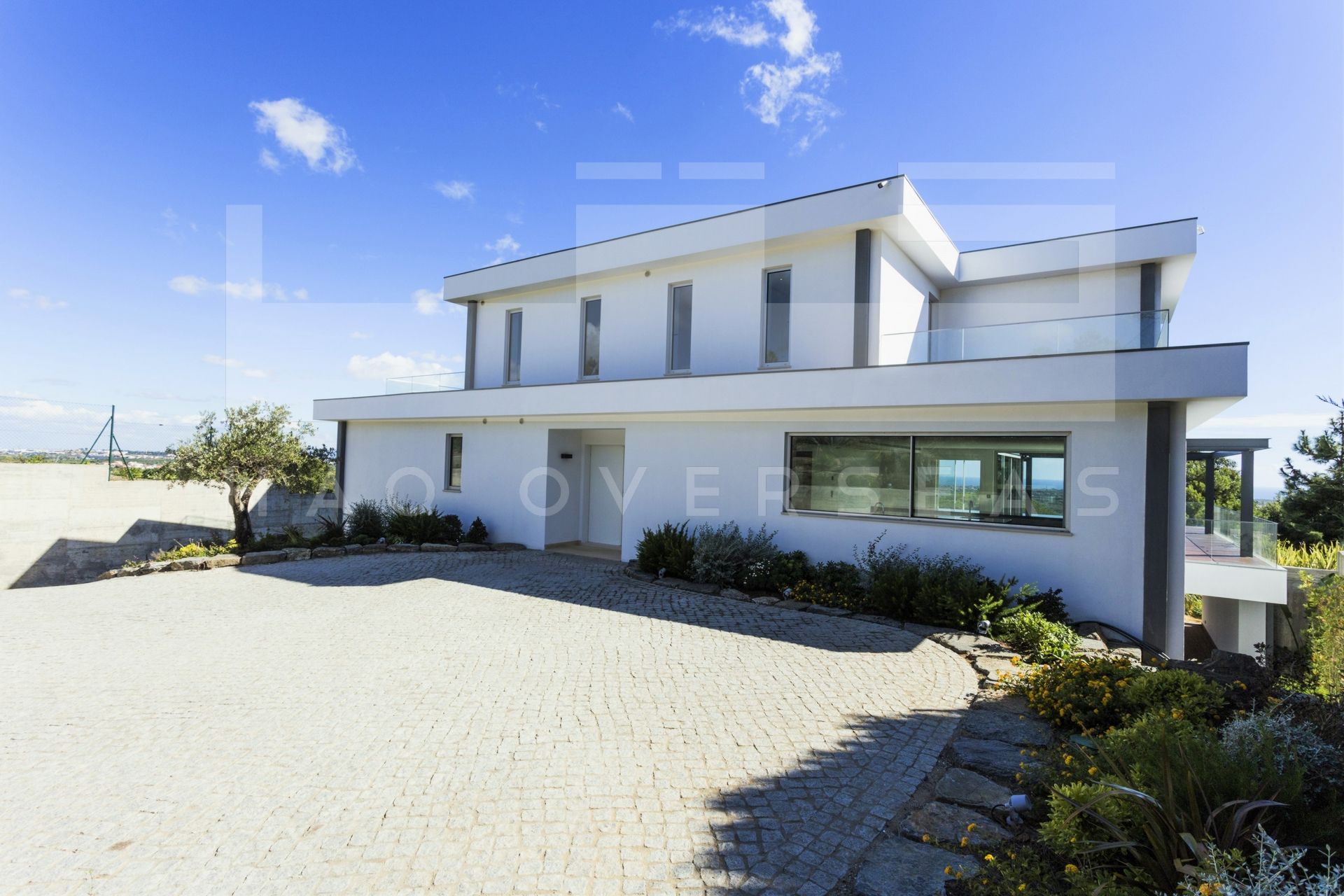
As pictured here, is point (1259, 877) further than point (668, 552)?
No

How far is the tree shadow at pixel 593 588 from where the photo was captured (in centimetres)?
772

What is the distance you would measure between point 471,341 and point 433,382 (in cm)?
167

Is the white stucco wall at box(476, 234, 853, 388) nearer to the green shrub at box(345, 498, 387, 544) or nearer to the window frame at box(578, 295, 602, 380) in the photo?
the window frame at box(578, 295, 602, 380)

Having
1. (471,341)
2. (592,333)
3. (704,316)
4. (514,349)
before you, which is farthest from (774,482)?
(471,341)

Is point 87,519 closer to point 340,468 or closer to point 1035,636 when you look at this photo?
point 340,468

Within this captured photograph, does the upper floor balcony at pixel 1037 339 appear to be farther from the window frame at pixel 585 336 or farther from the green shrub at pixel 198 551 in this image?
the green shrub at pixel 198 551

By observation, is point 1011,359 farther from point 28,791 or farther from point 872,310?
point 28,791

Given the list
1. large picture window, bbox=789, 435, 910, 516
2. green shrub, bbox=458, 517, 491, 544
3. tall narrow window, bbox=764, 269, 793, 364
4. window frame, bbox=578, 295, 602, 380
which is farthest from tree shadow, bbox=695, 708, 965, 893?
green shrub, bbox=458, 517, 491, 544

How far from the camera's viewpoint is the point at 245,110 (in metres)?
13.3

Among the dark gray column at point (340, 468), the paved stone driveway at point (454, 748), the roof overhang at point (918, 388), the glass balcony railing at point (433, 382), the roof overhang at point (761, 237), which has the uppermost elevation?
the roof overhang at point (761, 237)

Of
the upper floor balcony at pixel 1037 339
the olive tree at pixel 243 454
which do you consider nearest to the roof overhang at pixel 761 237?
the upper floor balcony at pixel 1037 339

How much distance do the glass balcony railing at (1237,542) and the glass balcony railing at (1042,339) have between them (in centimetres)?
483

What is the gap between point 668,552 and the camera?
36.3ft

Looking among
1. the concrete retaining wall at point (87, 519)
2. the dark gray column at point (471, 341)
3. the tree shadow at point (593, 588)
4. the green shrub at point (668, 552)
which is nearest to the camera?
the tree shadow at point (593, 588)
